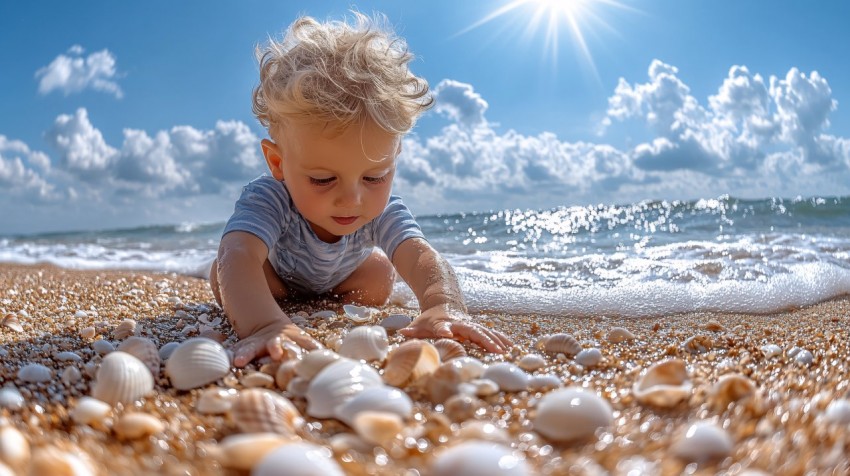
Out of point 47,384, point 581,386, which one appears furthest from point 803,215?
point 47,384

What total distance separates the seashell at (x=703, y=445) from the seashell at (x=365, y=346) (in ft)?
3.10

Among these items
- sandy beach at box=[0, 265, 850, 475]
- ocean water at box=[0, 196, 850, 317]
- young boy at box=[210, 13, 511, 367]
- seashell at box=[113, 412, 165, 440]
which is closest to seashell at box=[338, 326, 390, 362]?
sandy beach at box=[0, 265, 850, 475]

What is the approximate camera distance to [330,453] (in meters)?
1.21

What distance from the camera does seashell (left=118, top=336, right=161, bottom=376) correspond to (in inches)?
73.9

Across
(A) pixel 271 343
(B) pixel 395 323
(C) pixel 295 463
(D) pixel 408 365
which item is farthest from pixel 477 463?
(B) pixel 395 323

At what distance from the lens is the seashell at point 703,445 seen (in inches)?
45.8

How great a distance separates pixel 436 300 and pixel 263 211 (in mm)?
1060

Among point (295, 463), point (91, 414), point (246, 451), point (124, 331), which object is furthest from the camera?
point (124, 331)

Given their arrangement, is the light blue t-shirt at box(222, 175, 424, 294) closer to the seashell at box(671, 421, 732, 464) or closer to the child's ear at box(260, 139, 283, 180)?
the child's ear at box(260, 139, 283, 180)

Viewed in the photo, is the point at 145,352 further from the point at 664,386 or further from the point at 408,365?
the point at 664,386

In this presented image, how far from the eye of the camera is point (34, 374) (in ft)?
5.98

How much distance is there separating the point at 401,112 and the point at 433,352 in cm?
150

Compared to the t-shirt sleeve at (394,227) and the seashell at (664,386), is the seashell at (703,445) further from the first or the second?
the t-shirt sleeve at (394,227)

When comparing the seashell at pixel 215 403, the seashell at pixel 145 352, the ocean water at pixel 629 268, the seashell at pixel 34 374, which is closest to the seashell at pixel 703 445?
the seashell at pixel 215 403
